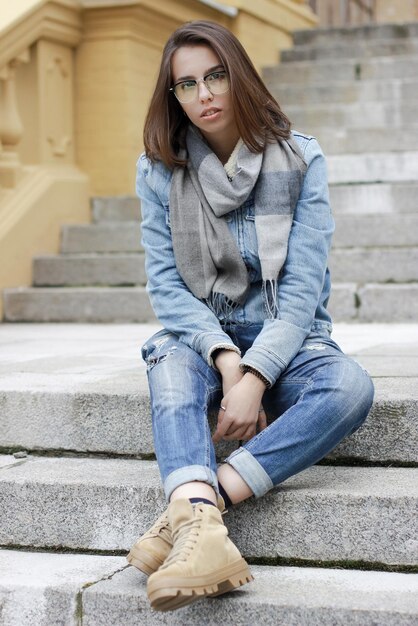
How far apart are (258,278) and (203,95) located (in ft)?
1.65

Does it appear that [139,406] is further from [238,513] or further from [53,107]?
[53,107]

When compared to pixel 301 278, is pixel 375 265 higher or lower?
lower

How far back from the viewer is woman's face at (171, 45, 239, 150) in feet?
9.33

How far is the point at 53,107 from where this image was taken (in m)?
6.58

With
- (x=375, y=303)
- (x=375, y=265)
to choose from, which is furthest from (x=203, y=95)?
(x=375, y=265)

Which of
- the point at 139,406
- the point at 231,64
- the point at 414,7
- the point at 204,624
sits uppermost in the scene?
the point at 414,7

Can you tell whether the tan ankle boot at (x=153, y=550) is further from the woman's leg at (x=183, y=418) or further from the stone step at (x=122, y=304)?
the stone step at (x=122, y=304)

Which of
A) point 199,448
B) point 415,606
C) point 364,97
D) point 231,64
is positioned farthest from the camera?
point 364,97

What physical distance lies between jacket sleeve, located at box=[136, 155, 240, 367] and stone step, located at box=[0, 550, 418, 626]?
575mm

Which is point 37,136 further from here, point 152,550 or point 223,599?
point 223,599

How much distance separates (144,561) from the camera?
2.47 metres

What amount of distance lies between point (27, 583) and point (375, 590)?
2.65 ft

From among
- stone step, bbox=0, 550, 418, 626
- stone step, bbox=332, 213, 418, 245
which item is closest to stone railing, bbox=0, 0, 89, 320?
stone step, bbox=332, 213, 418, 245

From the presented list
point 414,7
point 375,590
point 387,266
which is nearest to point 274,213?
point 375,590
